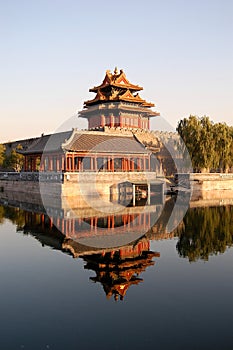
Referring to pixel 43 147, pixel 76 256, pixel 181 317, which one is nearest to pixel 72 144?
pixel 43 147

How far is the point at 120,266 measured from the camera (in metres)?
11.7

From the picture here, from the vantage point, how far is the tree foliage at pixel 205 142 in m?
40.0

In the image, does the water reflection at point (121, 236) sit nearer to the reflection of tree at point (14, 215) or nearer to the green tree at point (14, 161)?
the reflection of tree at point (14, 215)

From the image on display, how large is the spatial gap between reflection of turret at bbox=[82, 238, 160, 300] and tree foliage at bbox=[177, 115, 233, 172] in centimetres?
2698

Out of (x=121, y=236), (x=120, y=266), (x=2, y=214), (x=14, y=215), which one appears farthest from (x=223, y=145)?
→ (x=120, y=266)

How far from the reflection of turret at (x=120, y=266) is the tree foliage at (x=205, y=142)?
27.0m

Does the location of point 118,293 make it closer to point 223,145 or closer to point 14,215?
point 14,215

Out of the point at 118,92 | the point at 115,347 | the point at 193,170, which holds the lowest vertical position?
the point at 115,347

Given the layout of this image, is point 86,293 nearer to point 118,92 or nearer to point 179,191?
point 179,191

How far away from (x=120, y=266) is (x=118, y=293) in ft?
7.20

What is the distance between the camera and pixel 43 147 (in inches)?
1345

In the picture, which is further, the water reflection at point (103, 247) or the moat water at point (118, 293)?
the water reflection at point (103, 247)


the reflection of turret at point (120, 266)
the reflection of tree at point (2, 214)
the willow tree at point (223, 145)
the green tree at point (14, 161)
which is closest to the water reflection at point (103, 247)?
the reflection of turret at point (120, 266)

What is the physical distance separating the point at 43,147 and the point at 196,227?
65.6ft
